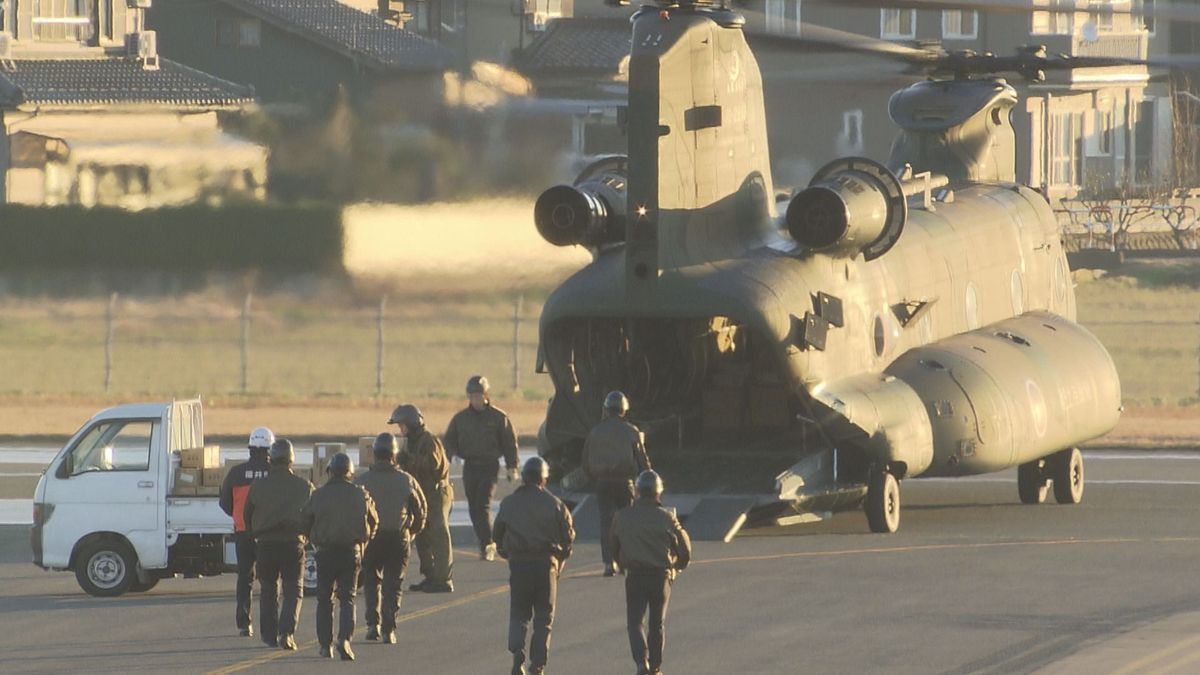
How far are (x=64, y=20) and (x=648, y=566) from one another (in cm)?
3459

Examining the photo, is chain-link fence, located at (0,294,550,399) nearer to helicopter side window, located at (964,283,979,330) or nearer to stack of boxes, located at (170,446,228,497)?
helicopter side window, located at (964,283,979,330)

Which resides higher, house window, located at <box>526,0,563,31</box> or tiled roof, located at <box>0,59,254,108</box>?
house window, located at <box>526,0,563,31</box>

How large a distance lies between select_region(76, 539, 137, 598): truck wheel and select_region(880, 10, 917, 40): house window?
45.9m

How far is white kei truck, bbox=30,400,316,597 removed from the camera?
2203 centimetres

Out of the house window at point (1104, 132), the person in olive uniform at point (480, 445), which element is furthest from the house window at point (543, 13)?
the house window at point (1104, 132)

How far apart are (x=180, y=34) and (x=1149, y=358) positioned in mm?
22329

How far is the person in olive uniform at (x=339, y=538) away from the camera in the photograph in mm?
18547

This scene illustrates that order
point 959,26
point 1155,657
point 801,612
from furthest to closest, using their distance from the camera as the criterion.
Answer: point 959,26 < point 801,612 < point 1155,657

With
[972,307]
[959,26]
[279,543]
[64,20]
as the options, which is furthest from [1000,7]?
[959,26]

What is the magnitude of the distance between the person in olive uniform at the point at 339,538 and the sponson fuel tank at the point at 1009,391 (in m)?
10.0

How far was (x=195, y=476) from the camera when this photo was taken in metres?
22.2

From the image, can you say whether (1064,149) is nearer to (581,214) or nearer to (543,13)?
(543,13)

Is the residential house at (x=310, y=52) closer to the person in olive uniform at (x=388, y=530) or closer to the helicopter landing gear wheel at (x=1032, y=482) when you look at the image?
the helicopter landing gear wheel at (x=1032, y=482)

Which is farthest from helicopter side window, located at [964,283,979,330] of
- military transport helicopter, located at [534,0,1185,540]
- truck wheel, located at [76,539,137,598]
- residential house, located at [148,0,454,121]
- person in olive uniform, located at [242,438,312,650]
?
person in olive uniform, located at [242,438,312,650]
